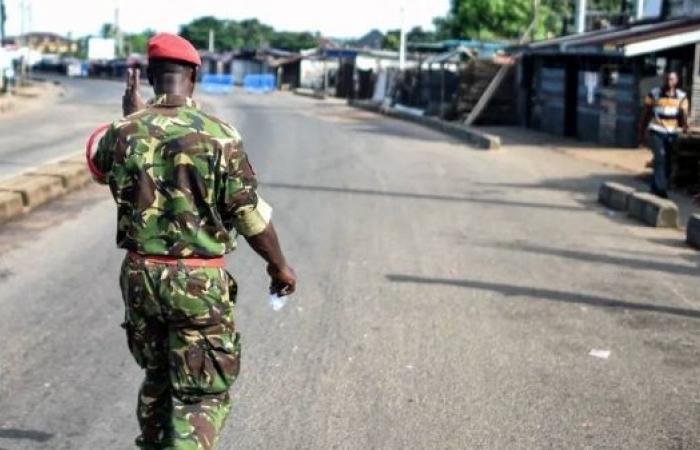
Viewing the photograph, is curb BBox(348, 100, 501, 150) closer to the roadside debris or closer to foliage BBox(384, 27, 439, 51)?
the roadside debris

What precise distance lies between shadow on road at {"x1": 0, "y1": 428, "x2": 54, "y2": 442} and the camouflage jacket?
67.7 inches

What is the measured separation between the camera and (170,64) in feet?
11.6

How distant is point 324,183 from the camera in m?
15.6

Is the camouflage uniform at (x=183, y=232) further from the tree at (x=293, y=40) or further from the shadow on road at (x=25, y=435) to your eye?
the tree at (x=293, y=40)

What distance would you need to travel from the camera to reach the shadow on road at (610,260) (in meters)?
9.30

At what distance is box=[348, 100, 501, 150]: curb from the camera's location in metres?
23.6

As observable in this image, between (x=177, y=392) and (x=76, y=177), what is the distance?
A: 455 inches

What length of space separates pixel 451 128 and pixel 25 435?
2477 centimetres

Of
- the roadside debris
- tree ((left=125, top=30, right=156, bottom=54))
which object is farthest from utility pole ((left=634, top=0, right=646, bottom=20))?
tree ((left=125, top=30, right=156, bottom=54))

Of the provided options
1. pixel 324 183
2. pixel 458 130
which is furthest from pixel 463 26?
pixel 324 183

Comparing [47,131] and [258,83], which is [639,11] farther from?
[258,83]

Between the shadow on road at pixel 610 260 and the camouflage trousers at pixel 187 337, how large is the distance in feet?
21.4

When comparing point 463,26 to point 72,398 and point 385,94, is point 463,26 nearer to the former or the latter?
point 385,94

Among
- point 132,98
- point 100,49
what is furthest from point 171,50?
point 100,49
